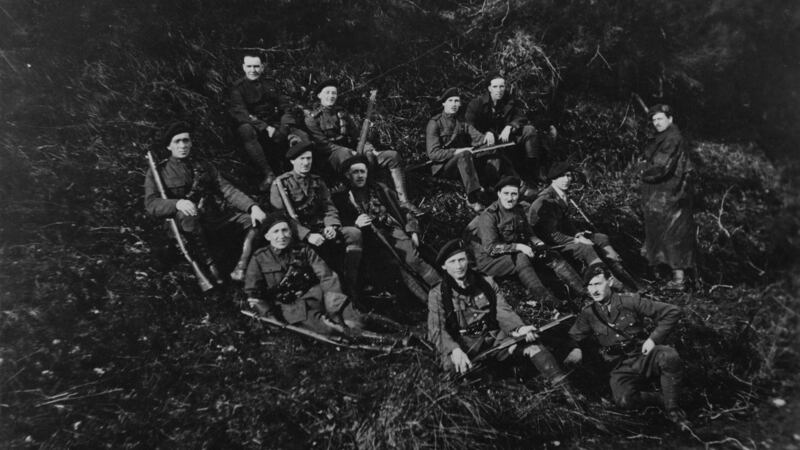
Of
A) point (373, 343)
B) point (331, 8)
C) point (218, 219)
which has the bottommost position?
point (373, 343)

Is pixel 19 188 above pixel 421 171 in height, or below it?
above

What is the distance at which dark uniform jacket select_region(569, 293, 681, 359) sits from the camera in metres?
5.64

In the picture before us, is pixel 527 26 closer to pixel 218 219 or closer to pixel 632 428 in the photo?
pixel 218 219

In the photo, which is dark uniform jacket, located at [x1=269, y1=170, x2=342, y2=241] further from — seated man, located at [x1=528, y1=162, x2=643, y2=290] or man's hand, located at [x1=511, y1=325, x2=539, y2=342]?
seated man, located at [x1=528, y1=162, x2=643, y2=290]

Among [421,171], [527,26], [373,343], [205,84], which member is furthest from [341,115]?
[527,26]

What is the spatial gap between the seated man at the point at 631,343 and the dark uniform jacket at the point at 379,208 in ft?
8.26

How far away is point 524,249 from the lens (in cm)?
701

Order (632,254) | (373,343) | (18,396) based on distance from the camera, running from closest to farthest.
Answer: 1. (18,396)
2. (373,343)
3. (632,254)

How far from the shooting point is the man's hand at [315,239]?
6.44 m

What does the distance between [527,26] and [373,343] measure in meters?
7.39

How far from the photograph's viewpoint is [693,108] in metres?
11.0

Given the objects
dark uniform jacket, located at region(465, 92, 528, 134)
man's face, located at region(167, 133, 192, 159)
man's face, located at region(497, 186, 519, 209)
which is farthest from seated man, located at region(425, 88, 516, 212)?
man's face, located at region(167, 133, 192, 159)

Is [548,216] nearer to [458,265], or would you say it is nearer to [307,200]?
[458,265]

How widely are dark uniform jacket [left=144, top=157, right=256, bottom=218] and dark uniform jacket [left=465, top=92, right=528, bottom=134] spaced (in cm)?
389
